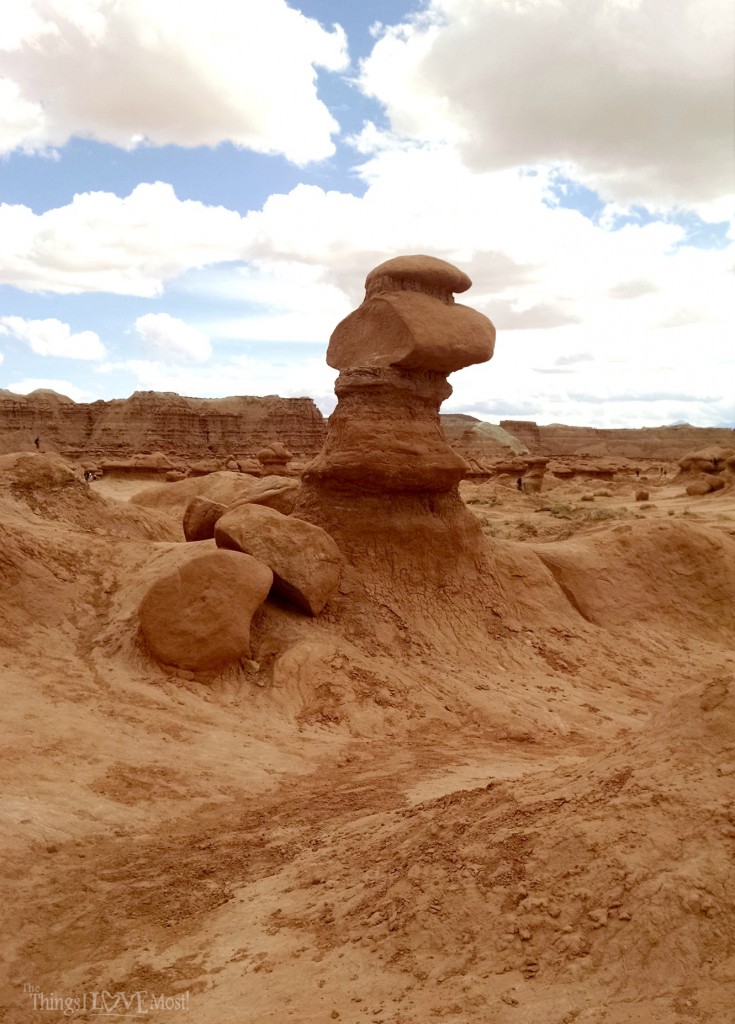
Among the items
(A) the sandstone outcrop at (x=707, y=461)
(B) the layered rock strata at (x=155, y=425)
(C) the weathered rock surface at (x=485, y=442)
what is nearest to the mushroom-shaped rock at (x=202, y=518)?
(A) the sandstone outcrop at (x=707, y=461)

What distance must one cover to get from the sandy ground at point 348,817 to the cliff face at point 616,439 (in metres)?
59.4

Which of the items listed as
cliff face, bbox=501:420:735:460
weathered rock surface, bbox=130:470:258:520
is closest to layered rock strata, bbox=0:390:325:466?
cliff face, bbox=501:420:735:460

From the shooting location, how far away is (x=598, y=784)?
418cm

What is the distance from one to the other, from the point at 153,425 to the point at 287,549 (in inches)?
1592

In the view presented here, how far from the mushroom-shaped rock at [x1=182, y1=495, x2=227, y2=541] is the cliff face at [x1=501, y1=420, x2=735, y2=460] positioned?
191 ft

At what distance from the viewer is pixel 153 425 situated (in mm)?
47844

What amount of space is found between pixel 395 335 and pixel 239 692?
470 cm

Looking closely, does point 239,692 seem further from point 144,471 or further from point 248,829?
point 144,471

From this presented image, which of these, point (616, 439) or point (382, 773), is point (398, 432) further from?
point (616, 439)

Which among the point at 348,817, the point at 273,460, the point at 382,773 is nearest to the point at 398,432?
the point at 382,773

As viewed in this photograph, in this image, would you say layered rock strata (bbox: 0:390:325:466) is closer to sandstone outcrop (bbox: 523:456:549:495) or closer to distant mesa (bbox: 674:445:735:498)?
sandstone outcrop (bbox: 523:456:549:495)

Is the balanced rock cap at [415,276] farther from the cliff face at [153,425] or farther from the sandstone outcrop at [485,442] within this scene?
the sandstone outcrop at [485,442]

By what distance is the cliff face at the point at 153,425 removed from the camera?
150ft

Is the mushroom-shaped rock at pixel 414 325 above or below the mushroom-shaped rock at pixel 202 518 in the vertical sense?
above
